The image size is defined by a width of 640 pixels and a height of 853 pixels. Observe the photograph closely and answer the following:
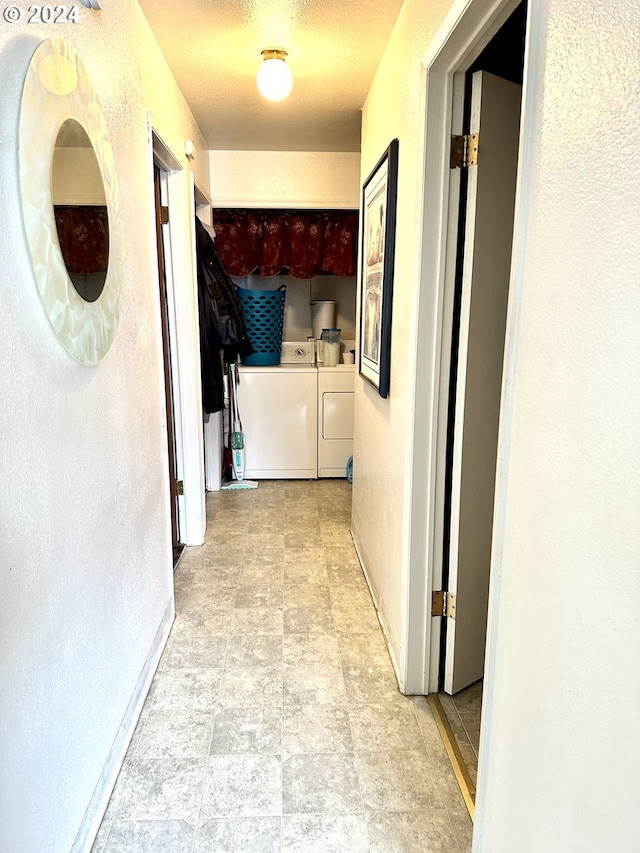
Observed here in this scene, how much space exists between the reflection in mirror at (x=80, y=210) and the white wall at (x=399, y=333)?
91 centimetres

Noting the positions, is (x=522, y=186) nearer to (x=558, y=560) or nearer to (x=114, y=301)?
(x=558, y=560)

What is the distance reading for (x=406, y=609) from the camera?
2.00 metres

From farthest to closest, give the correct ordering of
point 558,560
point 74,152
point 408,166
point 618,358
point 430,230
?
point 408,166 → point 430,230 → point 74,152 → point 558,560 → point 618,358

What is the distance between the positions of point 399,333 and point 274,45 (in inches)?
50.8

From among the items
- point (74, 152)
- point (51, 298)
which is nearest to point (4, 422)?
point (51, 298)

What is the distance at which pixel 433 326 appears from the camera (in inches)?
71.3

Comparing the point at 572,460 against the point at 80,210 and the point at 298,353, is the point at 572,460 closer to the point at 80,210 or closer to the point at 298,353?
the point at 80,210

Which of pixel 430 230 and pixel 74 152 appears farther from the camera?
pixel 430 230

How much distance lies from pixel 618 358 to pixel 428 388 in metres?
1.12

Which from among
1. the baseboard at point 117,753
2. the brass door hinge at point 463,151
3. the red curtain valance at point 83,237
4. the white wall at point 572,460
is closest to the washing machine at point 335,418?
the baseboard at point 117,753

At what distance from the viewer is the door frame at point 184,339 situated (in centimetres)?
297

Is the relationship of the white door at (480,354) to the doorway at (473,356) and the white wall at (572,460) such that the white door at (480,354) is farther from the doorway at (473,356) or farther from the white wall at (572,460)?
the white wall at (572,460)

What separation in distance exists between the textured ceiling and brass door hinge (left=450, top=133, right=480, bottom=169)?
685 mm

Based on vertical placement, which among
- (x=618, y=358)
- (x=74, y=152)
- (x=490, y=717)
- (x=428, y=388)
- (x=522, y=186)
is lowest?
(x=490, y=717)
